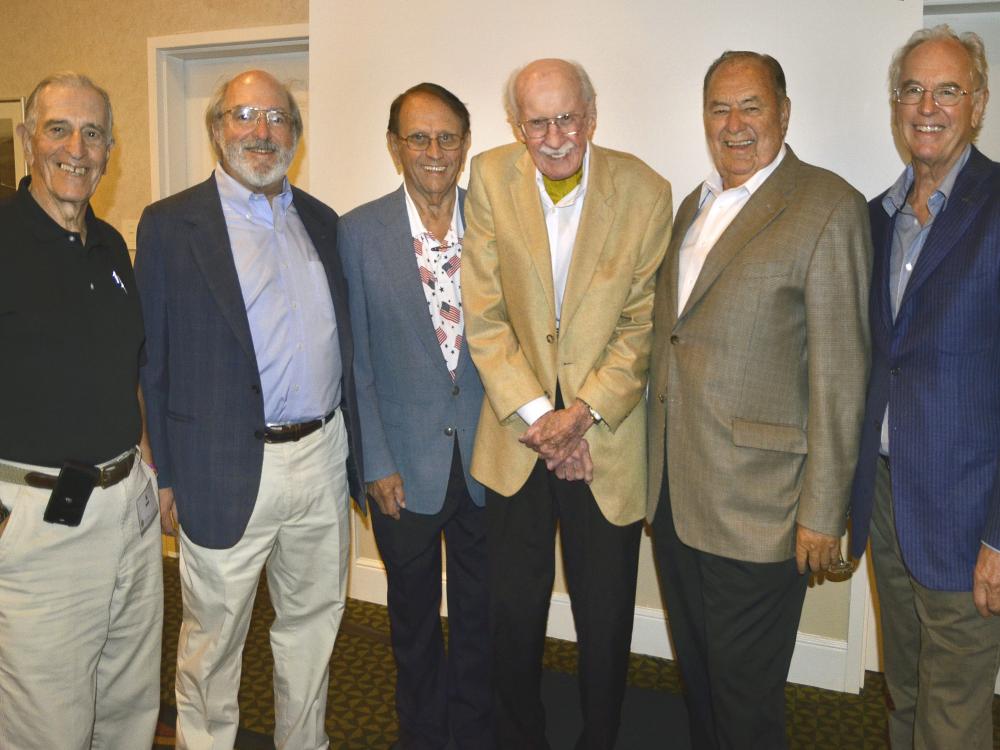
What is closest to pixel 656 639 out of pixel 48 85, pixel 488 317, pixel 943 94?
pixel 488 317

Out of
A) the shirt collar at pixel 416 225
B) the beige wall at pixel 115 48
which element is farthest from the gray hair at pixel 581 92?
the beige wall at pixel 115 48

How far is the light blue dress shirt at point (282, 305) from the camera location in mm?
2059

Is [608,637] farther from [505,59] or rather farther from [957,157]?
[505,59]

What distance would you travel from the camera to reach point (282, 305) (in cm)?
208

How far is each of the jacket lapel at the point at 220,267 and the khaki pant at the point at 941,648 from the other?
171cm

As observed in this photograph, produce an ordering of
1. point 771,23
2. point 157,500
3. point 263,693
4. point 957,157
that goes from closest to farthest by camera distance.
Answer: point 957,157, point 157,500, point 771,23, point 263,693

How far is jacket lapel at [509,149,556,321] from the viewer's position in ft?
6.44

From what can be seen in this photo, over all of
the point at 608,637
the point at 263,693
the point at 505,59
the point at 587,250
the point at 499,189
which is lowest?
the point at 263,693

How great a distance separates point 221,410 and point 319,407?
27cm

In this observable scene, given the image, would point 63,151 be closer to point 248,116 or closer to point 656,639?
point 248,116

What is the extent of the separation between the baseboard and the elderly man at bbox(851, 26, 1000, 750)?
1036 millimetres

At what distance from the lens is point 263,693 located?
2795mm

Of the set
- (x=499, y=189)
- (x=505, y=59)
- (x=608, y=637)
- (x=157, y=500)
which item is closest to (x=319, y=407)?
(x=157, y=500)

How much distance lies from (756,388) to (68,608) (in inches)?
69.1
